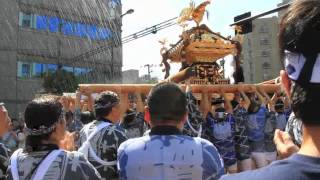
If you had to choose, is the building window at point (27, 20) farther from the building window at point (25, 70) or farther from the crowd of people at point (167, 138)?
the crowd of people at point (167, 138)

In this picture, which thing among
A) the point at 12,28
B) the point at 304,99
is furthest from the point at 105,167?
the point at 12,28

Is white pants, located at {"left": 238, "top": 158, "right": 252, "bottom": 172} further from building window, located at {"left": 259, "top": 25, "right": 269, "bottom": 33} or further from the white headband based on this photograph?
building window, located at {"left": 259, "top": 25, "right": 269, "bottom": 33}

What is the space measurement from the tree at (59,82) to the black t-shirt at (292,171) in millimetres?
25536

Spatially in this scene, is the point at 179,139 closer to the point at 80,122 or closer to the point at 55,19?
the point at 80,122

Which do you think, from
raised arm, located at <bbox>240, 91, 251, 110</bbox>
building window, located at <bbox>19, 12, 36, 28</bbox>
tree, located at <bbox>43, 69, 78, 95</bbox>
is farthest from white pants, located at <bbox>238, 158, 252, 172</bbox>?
building window, located at <bbox>19, 12, 36, 28</bbox>

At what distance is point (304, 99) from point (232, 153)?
6524mm

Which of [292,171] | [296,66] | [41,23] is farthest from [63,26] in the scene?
[292,171]

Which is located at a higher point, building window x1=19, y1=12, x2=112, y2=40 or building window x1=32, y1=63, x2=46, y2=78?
building window x1=19, y1=12, x2=112, y2=40

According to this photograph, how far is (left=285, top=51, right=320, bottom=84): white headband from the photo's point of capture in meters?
1.24

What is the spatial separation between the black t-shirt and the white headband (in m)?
0.21

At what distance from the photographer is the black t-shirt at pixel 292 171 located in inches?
46.6

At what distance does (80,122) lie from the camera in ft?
22.8

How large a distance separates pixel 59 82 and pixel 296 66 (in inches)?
1027

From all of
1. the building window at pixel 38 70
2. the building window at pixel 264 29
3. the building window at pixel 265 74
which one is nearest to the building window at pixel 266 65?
the building window at pixel 265 74
